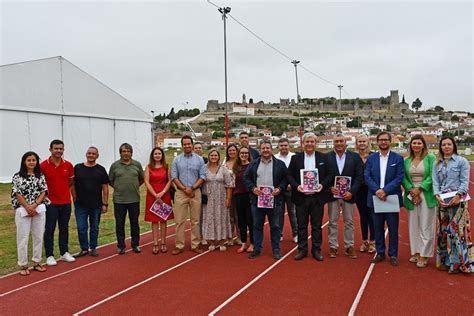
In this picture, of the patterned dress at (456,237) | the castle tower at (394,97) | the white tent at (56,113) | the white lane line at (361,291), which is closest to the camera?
the white lane line at (361,291)

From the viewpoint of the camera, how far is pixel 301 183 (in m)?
6.07

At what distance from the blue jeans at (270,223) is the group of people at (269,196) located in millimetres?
16

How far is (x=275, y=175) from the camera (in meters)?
6.21

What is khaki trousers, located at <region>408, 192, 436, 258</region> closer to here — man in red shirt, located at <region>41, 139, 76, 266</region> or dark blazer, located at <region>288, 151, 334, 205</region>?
dark blazer, located at <region>288, 151, 334, 205</region>

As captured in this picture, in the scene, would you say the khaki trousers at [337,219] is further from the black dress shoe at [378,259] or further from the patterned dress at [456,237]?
the patterned dress at [456,237]

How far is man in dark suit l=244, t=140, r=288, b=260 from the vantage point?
245 inches

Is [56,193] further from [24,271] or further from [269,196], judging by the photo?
[269,196]

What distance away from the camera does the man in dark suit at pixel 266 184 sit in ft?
20.4

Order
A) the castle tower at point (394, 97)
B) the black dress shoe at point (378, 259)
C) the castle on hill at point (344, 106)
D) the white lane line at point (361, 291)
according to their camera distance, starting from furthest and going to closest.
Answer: the castle tower at point (394, 97)
the castle on hill at point (344, 106)
the black dress shoe at point (378, 259)
the white lane line at point (361, 291)

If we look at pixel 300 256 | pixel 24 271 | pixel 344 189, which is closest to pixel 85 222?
pixel 24 271

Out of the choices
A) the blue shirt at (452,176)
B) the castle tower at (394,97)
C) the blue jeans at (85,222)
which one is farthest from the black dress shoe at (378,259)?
the castle tower at (394,97)

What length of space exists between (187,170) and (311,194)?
199cm

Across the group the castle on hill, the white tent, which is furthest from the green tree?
the white tent

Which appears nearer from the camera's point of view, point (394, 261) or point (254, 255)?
point (394, 261)
